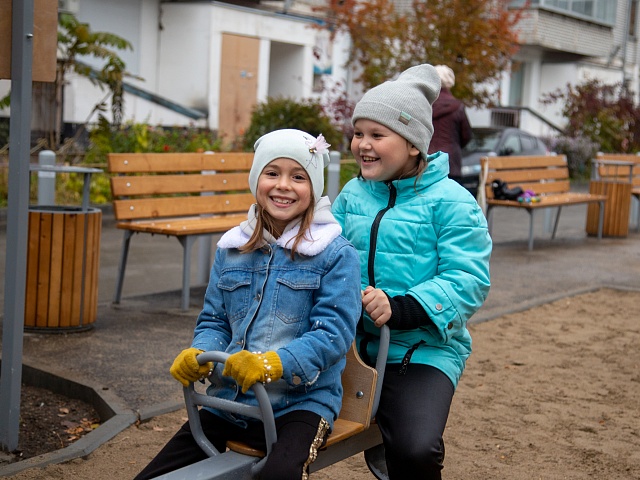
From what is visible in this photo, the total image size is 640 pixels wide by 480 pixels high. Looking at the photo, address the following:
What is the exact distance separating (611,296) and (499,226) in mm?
6134

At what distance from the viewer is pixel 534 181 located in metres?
13.4

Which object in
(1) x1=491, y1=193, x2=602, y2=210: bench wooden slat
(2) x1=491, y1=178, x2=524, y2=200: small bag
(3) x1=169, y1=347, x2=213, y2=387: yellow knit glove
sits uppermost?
(2) x1=491, y1=178, x2=524, y2=200: small bag

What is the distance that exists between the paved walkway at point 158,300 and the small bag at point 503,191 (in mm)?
622

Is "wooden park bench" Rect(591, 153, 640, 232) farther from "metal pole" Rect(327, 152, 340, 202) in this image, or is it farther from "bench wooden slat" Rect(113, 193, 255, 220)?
"bench wooden slat" Rect(113, 193, 255, 220)

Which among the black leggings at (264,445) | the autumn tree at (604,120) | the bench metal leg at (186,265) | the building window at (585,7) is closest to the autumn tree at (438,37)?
the autumn tree at (604,120)

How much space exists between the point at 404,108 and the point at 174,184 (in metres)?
4.74

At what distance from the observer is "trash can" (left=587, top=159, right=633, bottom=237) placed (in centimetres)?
Answer: 1398

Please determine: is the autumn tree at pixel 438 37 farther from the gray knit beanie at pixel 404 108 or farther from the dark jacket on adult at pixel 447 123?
the gray knit beanie at pixel 404 108

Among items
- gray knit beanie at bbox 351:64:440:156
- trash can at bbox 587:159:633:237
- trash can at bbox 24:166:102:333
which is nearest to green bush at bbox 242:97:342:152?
trash can at bbox 587:159:633:237

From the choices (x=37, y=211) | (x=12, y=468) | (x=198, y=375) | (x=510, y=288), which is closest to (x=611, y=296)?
(x=510, y=288)

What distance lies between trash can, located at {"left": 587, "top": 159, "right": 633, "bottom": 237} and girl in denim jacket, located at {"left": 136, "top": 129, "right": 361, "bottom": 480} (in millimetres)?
11333

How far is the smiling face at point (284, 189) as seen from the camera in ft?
10.2

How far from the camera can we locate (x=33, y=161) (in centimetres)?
1834

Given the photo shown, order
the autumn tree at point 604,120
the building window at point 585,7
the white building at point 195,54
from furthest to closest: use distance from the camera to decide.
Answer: the building window at point 585,7, the autumn tree at point 604,120, the white building at point 195,54
